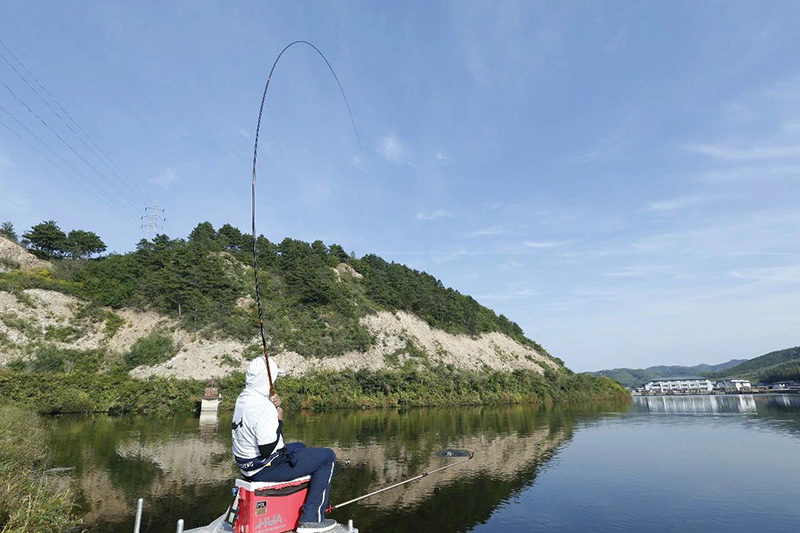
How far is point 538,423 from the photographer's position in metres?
37.0

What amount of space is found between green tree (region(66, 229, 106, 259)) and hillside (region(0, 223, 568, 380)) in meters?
6.38

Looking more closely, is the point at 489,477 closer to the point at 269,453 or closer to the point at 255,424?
the point at 269,453

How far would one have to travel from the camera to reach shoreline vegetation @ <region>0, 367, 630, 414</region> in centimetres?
3903

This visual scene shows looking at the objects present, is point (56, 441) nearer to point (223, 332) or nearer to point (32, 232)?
point (223, 332)

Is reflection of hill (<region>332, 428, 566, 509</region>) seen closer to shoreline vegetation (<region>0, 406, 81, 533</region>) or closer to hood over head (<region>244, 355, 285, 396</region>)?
shoreline vegetation (<region>0, 406, 81, 533</region>)

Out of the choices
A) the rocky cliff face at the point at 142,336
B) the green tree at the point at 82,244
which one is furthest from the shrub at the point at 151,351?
the green tree at the point at 82,244

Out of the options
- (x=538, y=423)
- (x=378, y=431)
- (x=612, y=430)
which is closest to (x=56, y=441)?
(x=378, y=431)

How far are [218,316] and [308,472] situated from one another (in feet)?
181

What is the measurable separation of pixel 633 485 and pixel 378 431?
17459mm

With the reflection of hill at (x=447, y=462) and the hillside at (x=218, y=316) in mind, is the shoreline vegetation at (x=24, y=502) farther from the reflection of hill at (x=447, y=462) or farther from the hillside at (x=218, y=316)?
the hillside at (x=218, y=316)

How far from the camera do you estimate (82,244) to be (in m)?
75.9

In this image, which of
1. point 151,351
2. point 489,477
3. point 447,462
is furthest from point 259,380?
point 151,351

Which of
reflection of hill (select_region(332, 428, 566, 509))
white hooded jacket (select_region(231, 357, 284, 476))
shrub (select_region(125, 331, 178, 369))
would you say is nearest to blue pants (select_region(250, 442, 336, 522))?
white hooded jacket (select_region(231, 357, 284, 476))

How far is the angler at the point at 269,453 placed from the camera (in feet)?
20.2
